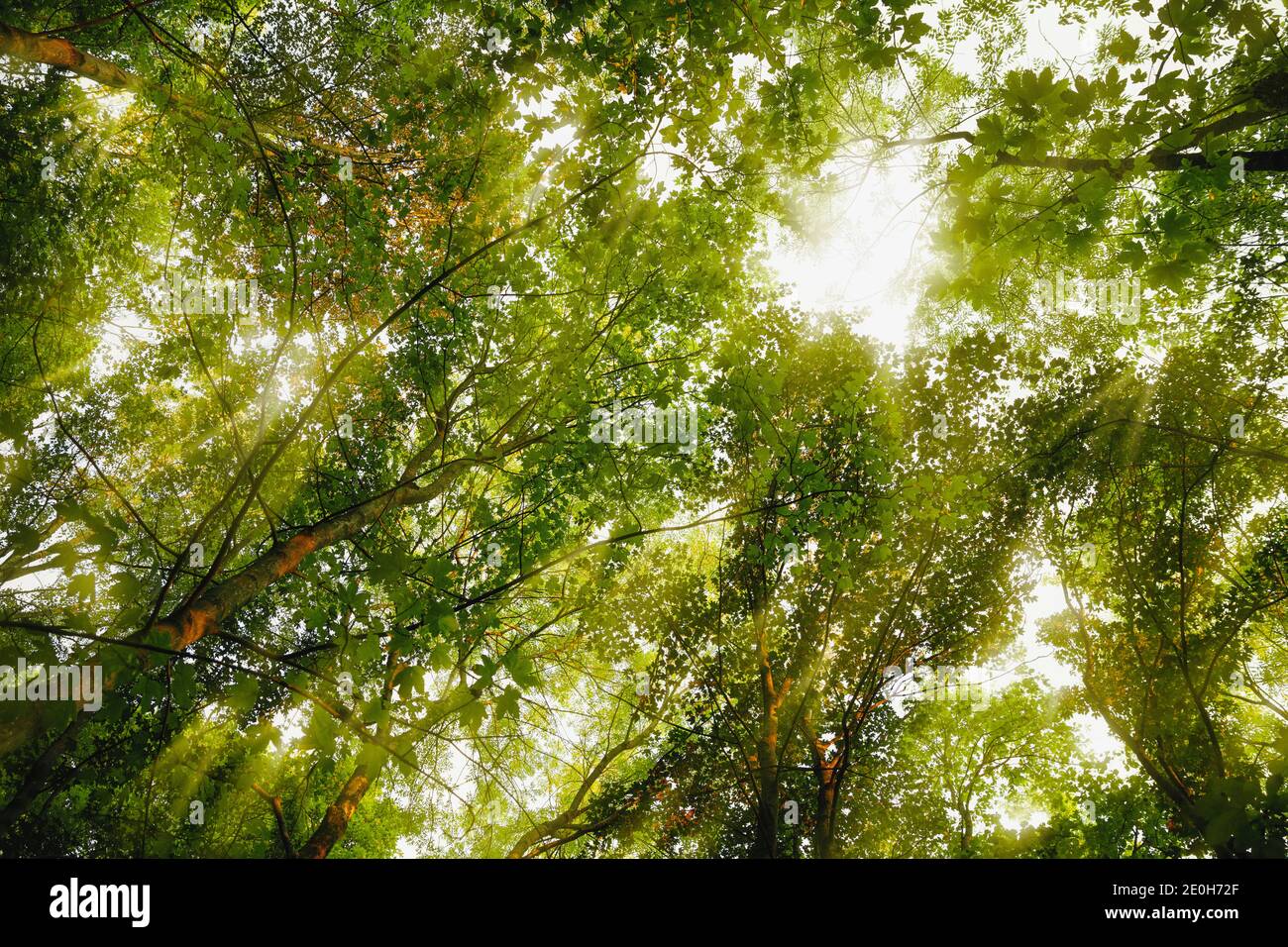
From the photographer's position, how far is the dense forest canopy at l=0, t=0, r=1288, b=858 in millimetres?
4770

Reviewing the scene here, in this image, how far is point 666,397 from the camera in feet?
14.1

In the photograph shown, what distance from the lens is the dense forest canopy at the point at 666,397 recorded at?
4.77 metres

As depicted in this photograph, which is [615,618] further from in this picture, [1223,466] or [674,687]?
[1223,466]

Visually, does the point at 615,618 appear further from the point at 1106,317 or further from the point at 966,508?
the point at 1106,317

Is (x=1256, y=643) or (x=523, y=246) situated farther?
(x=1256, y=643)

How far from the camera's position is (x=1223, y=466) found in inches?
317

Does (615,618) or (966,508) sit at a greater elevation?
(966,508)

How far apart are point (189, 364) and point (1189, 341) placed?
17.6m

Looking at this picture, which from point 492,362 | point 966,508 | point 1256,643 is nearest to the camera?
point 966,508

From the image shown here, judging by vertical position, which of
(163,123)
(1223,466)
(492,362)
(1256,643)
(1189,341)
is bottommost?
(1256,643)

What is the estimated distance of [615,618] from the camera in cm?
895
